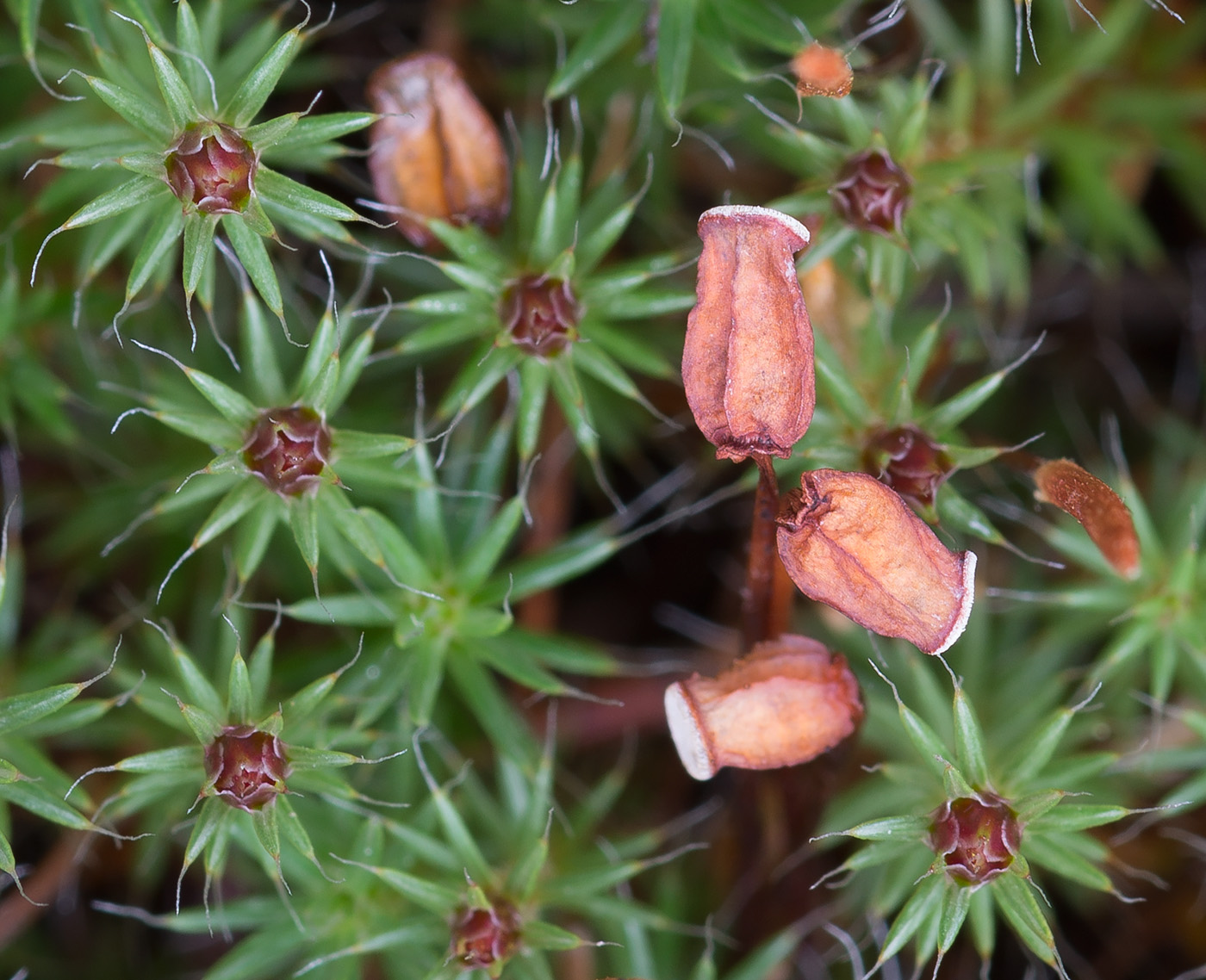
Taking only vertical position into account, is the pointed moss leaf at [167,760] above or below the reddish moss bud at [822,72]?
below

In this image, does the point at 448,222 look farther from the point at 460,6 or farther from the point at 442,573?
the point at 460,6

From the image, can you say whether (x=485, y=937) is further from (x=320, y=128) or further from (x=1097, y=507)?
(x=320, y=128)

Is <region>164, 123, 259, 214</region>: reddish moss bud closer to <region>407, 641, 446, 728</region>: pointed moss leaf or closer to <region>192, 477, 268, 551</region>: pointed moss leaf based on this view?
<region>192, 477, 268, 551</region>: pointed moss leaf

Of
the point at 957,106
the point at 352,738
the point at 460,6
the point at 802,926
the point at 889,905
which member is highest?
the point at 460,6

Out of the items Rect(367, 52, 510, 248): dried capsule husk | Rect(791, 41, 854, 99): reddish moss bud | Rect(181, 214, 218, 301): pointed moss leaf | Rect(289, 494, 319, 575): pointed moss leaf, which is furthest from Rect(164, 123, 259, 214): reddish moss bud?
Rect(791, 41, 854, 99): reddish moss bud

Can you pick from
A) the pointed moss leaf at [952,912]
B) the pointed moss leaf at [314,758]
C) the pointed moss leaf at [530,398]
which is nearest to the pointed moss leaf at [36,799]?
the pointed moss leaf at [314,758]

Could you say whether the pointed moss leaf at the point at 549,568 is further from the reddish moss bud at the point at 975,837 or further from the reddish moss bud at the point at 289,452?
the reddish moss bud at the point at 975,837

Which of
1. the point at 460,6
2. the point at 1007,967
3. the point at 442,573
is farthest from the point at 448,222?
the point at 1007,967
